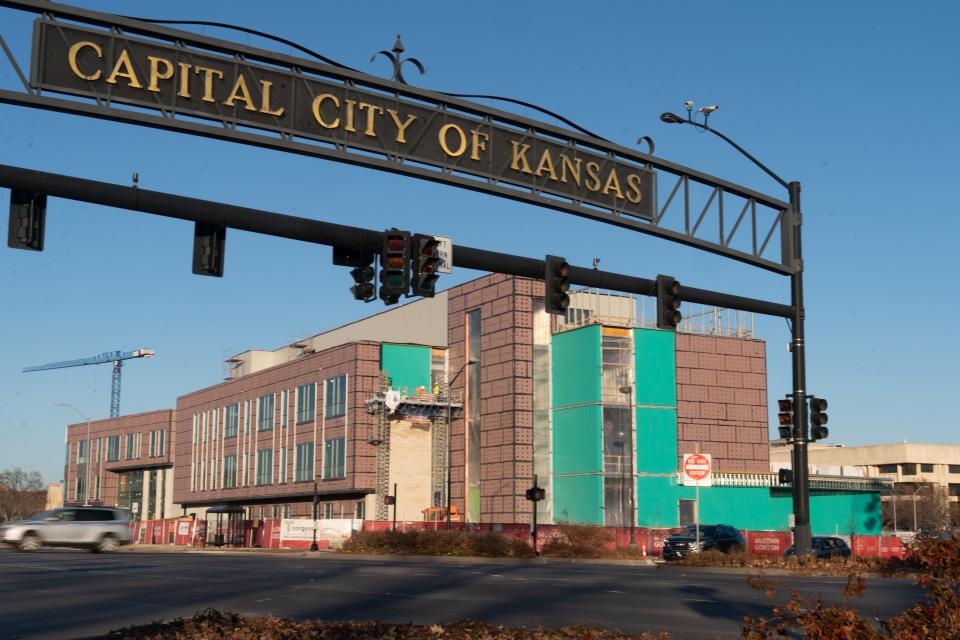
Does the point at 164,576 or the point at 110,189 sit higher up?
the point at 110,189

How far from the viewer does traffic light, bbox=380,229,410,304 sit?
19562mm

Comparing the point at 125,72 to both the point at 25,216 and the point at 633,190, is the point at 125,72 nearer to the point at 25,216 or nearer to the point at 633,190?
the point at 25,216

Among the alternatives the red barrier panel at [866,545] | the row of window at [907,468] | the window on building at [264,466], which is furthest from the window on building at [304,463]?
the row of window at [907,468]

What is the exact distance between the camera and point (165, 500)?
113312 millimetres

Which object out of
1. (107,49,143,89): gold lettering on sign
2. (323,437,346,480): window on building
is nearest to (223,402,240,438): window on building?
(323,437,346,480): window on building

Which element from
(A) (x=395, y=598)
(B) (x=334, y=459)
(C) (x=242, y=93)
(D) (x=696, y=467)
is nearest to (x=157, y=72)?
(C) (x=242, y=93)

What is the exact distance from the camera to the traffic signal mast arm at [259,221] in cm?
1625

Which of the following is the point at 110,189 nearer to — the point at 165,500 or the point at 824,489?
the point at 824,489

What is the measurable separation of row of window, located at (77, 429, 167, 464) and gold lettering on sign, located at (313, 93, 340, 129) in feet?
323

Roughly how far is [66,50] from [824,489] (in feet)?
230

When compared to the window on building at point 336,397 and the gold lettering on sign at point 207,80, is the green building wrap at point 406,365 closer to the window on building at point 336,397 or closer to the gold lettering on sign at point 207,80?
the window on building at point 336,397

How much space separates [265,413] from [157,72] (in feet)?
243

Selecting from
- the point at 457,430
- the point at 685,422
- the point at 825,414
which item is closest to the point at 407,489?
the point at 457,430

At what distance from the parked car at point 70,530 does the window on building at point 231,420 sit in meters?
51.5
